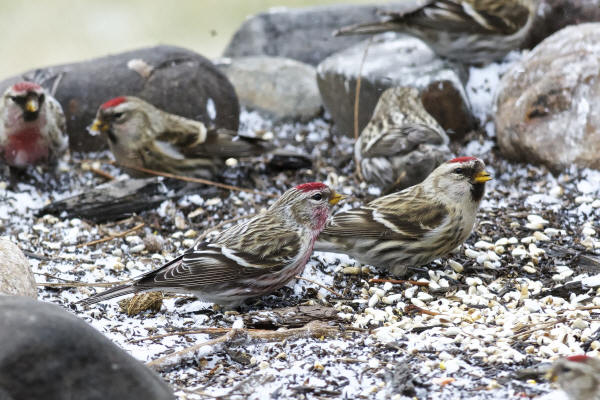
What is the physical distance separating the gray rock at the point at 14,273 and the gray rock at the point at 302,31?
4.44 metres

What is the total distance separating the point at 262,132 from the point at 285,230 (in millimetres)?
2462

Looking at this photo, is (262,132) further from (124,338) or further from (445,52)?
(124,338)

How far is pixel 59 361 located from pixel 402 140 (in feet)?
9.23

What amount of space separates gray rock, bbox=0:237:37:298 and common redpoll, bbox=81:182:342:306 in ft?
0.88

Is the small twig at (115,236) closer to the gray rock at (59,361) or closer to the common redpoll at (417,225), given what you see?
the common redpoll at (417,225)

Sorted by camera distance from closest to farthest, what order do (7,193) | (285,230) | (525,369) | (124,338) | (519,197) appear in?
(525,369), (124,338), (285,230), (519,197), (7,193)

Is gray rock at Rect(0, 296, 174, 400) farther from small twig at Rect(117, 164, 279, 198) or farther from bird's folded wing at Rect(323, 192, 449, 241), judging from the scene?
small twig at Rect(117, 164, 279, 198)

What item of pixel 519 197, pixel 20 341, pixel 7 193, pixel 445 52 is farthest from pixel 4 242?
pixel 445 52

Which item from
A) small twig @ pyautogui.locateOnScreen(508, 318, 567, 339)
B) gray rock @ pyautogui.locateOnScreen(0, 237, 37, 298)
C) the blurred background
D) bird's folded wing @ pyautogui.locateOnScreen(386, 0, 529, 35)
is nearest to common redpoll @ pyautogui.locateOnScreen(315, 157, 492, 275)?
small twig @ pyautogui.locateOnScreen(508, 318, 567, 339)

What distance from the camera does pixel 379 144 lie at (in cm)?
456

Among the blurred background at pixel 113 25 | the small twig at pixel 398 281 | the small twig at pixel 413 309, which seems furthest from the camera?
the blurred background at pixel 113 25

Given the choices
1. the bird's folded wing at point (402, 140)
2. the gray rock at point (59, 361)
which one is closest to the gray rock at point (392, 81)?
the bird's folded wing at point (402, 140)

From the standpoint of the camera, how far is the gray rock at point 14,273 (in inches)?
116

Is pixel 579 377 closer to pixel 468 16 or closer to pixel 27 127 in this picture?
pixel 468 16
